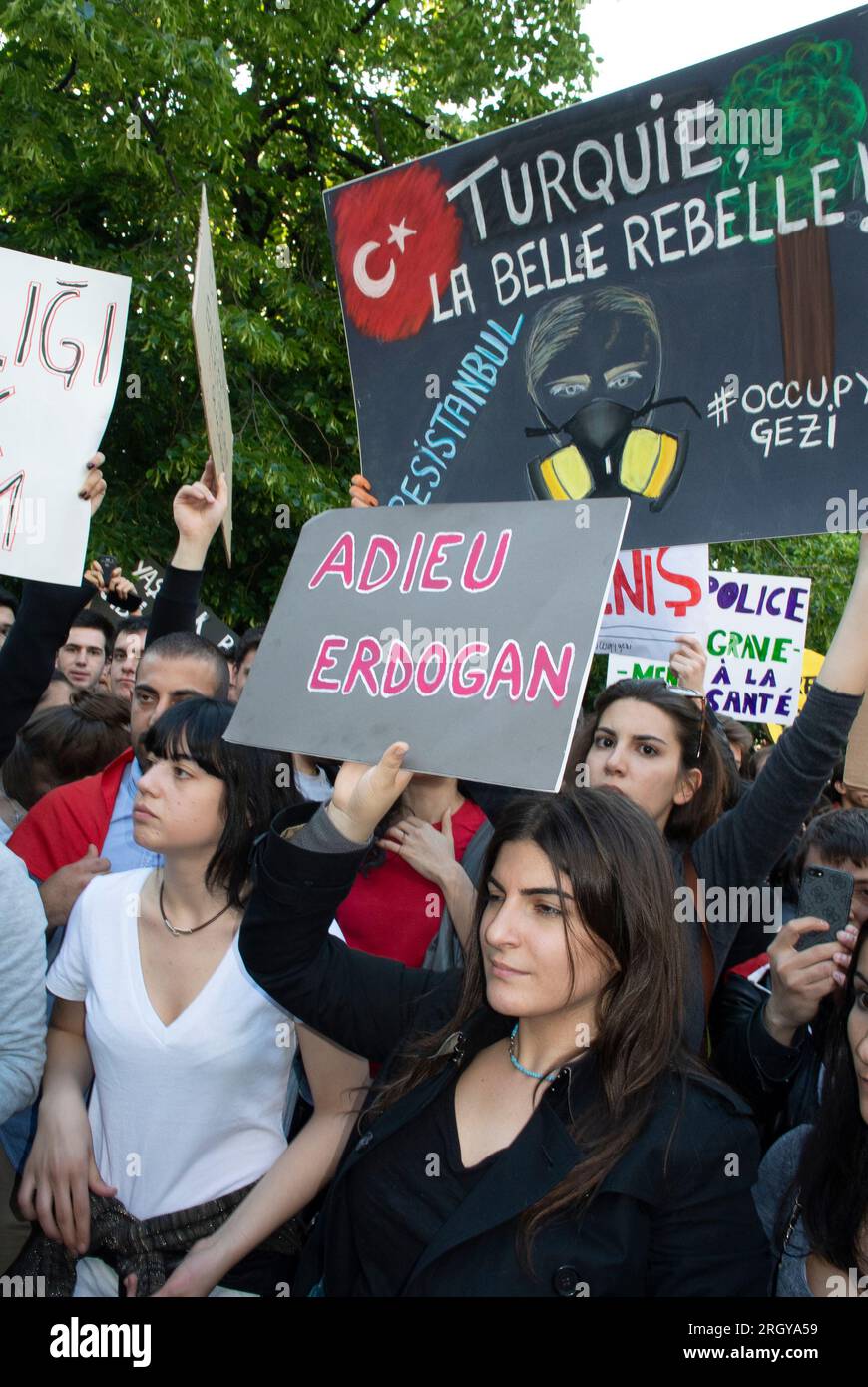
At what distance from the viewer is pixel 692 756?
3170 mm

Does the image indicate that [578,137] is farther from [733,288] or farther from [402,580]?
[402,580]

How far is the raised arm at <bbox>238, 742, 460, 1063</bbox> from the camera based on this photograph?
6.86 feet

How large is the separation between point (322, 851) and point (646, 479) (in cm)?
116

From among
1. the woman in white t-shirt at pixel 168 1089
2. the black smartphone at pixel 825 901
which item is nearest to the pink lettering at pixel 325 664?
the woman in white t-shirt at pixel 168 1089

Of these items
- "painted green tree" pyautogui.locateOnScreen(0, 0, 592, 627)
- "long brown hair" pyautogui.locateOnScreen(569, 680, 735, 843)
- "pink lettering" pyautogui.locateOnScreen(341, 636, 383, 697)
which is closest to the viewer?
"pink lettering" pyautogui.locateOnScreen(341, 636, 383, 697)

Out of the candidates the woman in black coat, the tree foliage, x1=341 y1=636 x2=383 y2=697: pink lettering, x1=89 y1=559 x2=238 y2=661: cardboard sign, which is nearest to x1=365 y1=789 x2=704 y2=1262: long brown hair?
the woman in black coat

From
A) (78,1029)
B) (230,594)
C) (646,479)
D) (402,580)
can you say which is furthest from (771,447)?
(230,594)

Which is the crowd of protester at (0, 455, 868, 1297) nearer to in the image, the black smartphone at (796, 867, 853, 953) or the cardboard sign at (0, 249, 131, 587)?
the black smartphone at (796, 867, 853, 953)

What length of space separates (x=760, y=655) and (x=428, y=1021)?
4275mm

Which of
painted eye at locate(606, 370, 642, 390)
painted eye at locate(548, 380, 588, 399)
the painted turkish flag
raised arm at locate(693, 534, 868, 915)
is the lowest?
raised arm at locate(693, 534, 868, 915)

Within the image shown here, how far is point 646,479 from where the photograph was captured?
2738 millimetres

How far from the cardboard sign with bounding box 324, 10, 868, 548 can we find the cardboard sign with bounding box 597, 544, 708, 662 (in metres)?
1.73

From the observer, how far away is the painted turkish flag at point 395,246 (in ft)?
10.1

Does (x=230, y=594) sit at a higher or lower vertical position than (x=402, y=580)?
higher
